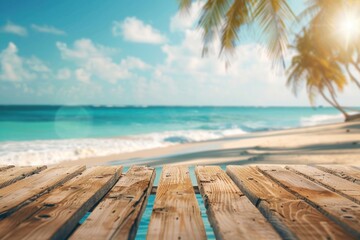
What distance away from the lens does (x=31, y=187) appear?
5.86 feet

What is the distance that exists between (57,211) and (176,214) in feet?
1.55

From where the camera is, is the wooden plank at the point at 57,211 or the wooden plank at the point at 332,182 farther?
the wooden plank at the point at 332,182

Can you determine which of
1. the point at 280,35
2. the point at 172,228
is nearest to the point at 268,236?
the point at 172,228

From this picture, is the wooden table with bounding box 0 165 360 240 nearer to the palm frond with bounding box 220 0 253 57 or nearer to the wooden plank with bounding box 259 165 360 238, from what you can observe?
the wooden plank with bounding box 259 165 360 238

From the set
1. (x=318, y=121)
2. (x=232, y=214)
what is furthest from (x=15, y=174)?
(x=318, y=121)

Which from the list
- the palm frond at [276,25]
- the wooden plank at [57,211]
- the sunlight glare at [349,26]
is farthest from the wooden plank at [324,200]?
the sunlight glare at [349,26]

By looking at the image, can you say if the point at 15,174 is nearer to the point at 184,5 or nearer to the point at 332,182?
the point at 332,182

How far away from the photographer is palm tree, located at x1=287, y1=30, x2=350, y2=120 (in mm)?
20734

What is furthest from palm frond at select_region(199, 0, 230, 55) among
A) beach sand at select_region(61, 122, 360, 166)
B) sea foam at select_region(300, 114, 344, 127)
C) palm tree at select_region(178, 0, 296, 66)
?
sea foam at select_region(300, 114, 344, 127)

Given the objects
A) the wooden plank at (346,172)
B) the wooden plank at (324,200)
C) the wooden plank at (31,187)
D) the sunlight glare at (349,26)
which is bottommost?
the wooden plank at (346,172)

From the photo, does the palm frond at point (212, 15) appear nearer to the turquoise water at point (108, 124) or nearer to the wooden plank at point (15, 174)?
the wooden plank at point (15, 174)

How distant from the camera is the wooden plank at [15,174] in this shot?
1.95 meters

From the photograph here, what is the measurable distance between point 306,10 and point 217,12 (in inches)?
400

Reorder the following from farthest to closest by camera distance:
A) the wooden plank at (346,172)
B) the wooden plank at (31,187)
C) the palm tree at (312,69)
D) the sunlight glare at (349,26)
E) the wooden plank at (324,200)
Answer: the palm tree at (312,69), the sunlight glare at (349,26), the wooden plank at (346,172), the wooden plank at (31,187), the wooden plank at (324,200)
